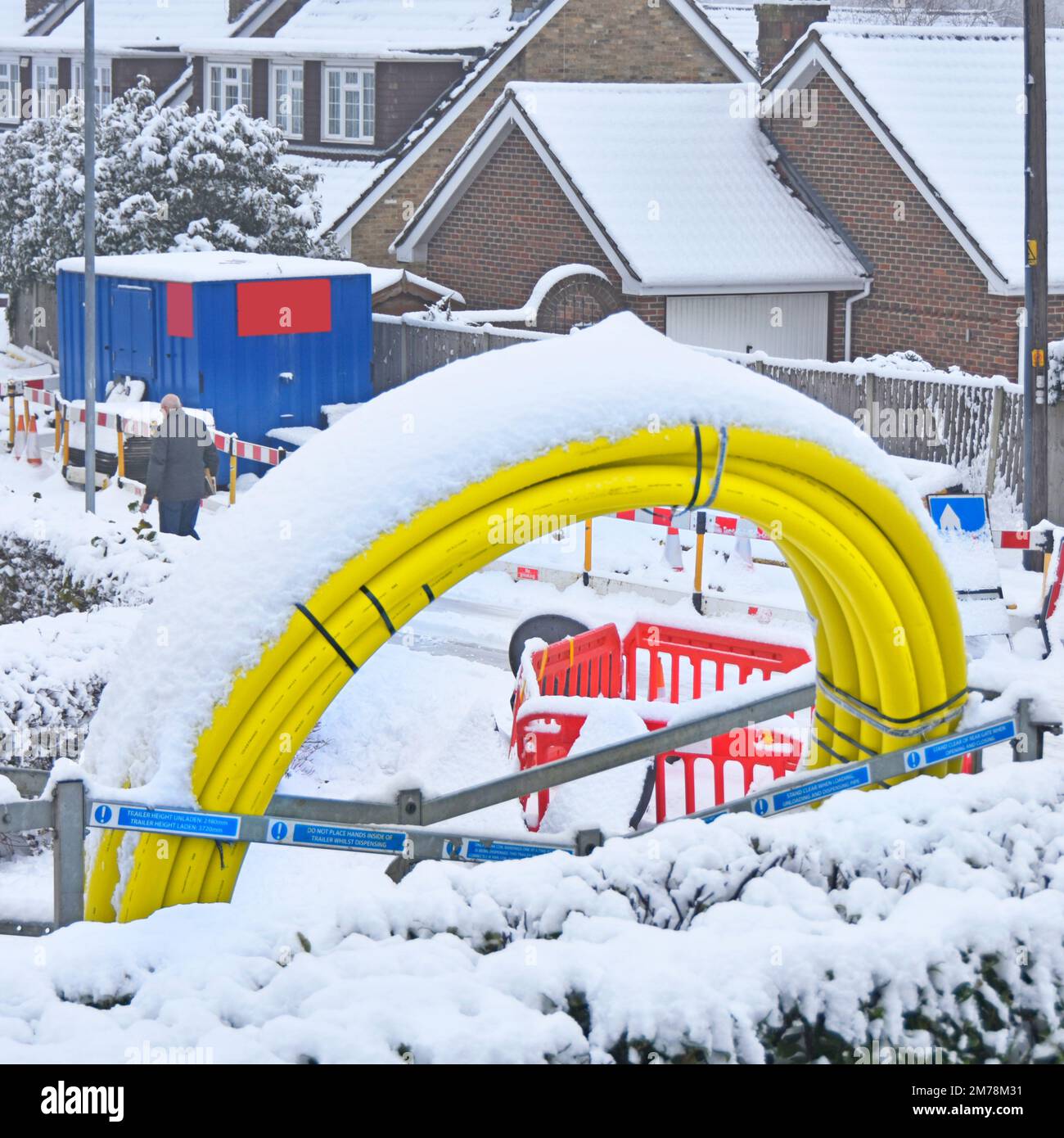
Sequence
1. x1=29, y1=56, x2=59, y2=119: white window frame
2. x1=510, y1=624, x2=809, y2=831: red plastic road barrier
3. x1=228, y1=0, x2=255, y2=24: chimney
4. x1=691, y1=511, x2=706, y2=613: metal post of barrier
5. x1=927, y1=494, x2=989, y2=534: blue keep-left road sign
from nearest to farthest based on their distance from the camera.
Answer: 1. x1=510, y1=624, x2=809, y2=831: red plastic road barrier
2. x1=927, y1=494, x2=989, y2=534: blue keep-left road sign
3. x1=691, y1=511, x2=706, y2=613: metal post of barrier
4. x1=228, y1=0, x2=255, y2=24: chimney
5. x1=29, y1=56, x2=59, y2=119: white window frame

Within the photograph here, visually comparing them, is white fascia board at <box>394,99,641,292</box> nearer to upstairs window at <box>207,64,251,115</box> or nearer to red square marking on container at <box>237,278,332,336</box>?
red square marking on container at <box>237,278,332,336</box>

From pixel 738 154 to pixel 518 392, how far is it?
72.3 ft

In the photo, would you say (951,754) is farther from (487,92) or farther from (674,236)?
(487,92)

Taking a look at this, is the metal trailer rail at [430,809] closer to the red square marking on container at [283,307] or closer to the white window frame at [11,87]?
the red square marking on container at [283,307]

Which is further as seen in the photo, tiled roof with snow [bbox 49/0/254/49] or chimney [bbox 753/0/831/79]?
tiled roof with snow [bbox 49/0/254/49]

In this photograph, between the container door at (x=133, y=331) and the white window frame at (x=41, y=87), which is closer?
the container door at (x=133, y=331)

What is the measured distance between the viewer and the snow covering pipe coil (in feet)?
19.3

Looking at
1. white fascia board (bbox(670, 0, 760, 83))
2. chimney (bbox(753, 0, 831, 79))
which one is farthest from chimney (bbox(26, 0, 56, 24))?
chimney (bbox(753, 0, 831, 79))

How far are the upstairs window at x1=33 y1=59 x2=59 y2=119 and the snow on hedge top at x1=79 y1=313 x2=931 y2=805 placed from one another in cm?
3662

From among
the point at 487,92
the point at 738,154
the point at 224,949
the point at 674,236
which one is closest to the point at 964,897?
the point at 224,949

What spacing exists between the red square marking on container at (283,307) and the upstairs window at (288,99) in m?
14.9

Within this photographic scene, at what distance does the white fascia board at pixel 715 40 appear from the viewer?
3294 cm

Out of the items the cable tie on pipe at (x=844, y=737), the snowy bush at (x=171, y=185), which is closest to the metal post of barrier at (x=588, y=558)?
the cable tie on pipe at (x=844, y=737)

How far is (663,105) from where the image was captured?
28109 mm
